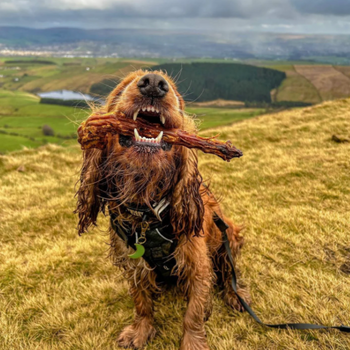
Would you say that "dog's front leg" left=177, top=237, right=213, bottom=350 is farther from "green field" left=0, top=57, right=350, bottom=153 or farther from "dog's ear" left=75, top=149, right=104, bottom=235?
"green field" left=0, top=57, right=350, bottom=153

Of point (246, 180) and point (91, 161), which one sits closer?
point (91, 161)

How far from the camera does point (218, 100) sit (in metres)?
72.6

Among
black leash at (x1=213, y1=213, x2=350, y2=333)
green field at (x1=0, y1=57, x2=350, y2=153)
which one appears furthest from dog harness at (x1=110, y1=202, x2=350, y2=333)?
green field at (x1=0, y1=57, x2=350, y2=153)

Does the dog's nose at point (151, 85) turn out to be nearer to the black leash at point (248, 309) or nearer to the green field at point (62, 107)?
the black leash at point (248, 309)

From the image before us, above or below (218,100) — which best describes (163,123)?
above

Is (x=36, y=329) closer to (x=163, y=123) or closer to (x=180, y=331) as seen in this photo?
(x=180, y=331)

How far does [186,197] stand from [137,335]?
177 cm

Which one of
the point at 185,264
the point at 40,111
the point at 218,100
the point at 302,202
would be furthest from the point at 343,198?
the point at 218,100

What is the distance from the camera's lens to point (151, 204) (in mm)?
2404

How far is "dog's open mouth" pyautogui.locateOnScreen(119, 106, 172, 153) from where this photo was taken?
2.06 metres

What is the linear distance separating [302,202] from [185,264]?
385cm

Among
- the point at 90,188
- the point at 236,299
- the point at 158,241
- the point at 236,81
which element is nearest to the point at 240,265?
the point at 236,299

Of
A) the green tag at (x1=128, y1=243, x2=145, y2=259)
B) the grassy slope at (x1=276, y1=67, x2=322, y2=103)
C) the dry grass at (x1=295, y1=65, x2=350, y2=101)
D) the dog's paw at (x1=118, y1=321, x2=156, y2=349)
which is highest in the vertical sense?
the green tag at (x1=128, y1=243, x2=145, y2=259)

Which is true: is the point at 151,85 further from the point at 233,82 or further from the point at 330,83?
the point at 233,82
